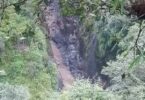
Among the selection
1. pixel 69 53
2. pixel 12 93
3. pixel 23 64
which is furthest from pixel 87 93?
pixel 69 53

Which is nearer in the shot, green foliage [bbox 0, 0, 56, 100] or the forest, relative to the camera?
the forest

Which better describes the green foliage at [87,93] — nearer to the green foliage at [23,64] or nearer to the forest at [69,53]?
the forest at [69,53]

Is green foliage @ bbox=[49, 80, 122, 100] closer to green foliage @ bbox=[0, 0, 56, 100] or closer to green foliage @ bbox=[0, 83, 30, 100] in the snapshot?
green foliage @ bbox=[0, 83, 30, 100]

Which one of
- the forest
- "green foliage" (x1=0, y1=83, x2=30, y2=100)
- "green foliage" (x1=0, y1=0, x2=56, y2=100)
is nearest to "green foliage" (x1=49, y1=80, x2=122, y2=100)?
the forest

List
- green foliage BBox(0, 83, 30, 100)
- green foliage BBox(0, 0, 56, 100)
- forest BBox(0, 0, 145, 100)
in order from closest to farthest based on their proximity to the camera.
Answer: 1. forest BBox(0, 0, 145, 100)
2. green foliage BBox(0, 83, 30, 100)
3. green foliage BBox(0, 0, 56, 100)

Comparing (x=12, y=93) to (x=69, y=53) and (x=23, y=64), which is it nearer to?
(x=23, y=64)

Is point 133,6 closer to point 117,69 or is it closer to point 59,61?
point 117,69

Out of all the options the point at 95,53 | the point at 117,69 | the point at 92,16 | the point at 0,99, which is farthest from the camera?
the point at 95,53

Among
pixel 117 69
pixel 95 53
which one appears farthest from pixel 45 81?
pixel 95 53
